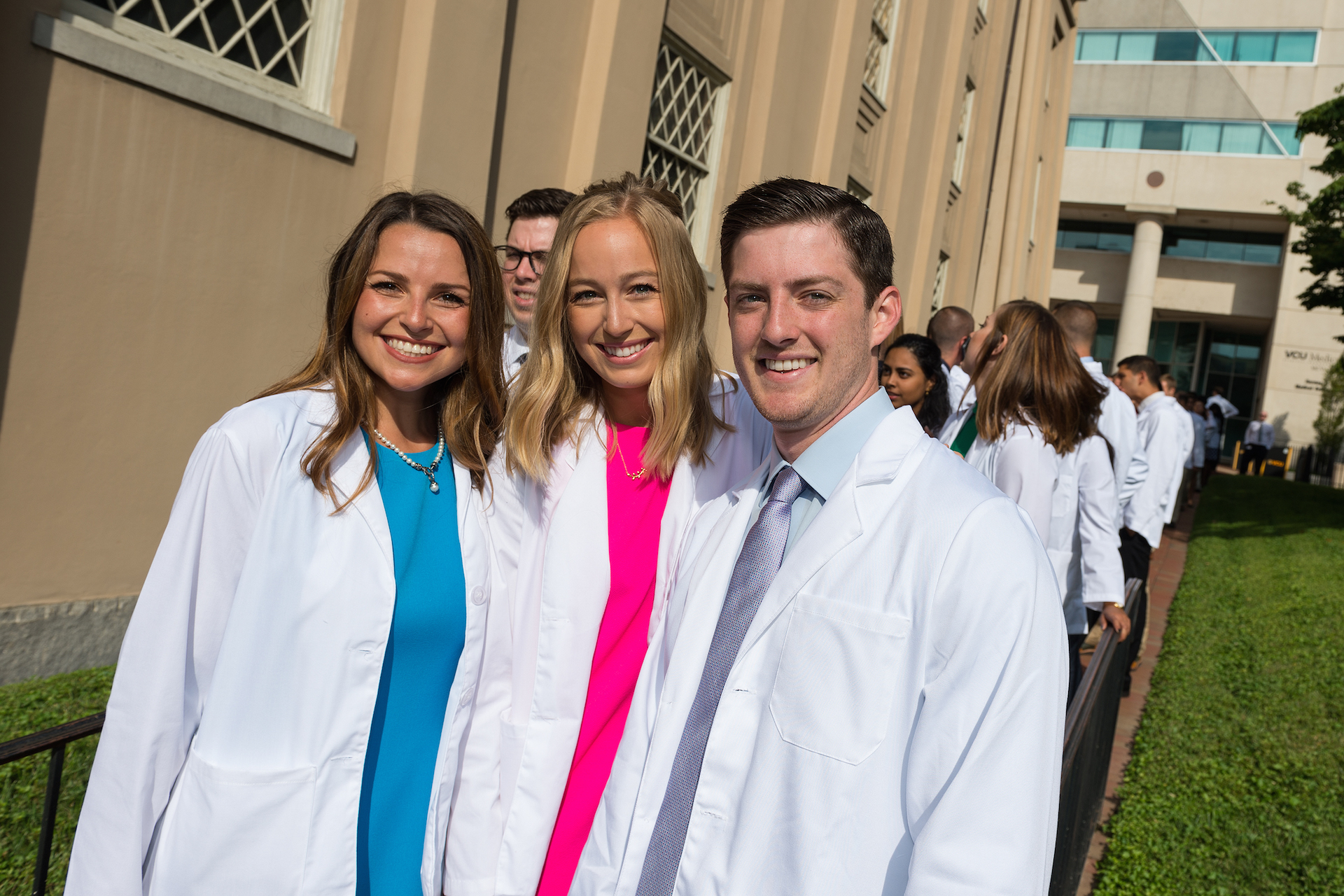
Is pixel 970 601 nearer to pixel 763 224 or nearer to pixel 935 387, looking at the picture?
pixel 763 224

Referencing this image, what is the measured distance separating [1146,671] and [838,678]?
277 inches

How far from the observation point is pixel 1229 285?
38.2m

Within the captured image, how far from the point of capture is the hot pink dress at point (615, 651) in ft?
7.46

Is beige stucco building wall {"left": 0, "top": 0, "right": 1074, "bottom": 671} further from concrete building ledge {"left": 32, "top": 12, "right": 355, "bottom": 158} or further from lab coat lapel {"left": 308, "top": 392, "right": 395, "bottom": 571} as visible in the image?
lab coat lapel {"left": 308, "top": 392, "right": 395, "bottom": 571}

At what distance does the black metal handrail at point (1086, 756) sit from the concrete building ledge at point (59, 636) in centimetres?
469

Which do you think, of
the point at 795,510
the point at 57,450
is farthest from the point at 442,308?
the point at 57,450

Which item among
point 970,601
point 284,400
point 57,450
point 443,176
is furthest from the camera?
point 443,176

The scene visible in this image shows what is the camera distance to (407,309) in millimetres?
2264

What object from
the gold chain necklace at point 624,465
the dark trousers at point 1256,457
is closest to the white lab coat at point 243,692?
the gold chain necklace at point 624,465

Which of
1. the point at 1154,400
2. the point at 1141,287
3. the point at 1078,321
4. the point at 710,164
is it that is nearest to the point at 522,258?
the point at 1078,321

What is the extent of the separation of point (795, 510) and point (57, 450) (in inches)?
165

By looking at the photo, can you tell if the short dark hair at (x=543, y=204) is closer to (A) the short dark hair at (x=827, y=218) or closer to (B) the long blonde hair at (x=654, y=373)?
(B) the long blonde hair at (x=654, y=373)

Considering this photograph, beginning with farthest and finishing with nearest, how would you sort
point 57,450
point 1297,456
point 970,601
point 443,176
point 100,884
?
point 1297,456 < point 443,176 < point 57,450 < point 100,884 < point 970,601

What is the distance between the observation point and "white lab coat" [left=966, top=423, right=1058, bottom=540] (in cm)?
426
